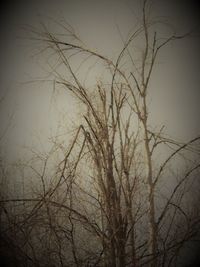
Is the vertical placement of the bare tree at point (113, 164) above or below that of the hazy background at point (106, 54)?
below

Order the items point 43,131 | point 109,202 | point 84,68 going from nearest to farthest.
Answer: point 109,202
point 84,68
point 43,131

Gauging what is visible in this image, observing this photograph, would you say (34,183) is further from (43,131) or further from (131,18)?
(131,18)

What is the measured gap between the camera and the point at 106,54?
2168 mm

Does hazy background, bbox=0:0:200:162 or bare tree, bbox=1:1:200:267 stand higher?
hazy background, bbox=0:0:200:162

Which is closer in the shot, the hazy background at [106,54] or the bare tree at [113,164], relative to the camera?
the bare tree at [113,164]

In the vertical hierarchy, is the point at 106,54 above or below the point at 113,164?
above

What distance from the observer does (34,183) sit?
233cm

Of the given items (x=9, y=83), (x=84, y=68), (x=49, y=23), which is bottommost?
(x=84, y=68)

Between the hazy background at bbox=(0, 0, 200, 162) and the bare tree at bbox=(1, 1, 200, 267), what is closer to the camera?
the bare tree at bbox=(1, 1, 200, 267)

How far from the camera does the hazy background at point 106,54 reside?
2188 mm

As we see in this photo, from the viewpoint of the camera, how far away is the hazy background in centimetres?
219

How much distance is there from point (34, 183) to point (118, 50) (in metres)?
1.18

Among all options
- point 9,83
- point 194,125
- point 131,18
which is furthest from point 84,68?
point 194,125

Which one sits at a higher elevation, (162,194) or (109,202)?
(162,194)
